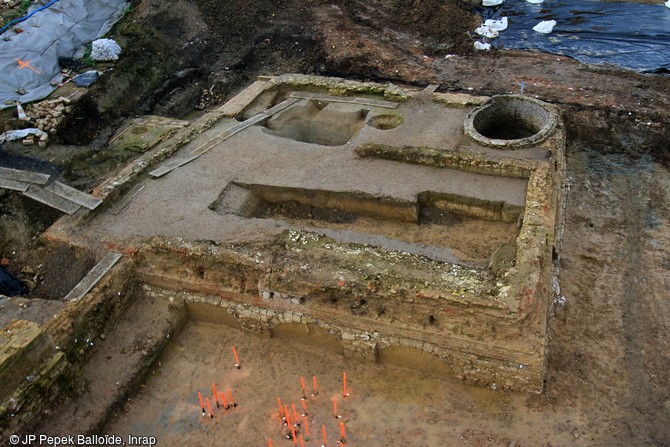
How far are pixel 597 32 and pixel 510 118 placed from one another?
231 inches

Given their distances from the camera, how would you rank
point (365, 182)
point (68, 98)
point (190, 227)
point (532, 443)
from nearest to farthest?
point (532, 443) < point (190, 227) < point (365, 182) < point (68, 98)

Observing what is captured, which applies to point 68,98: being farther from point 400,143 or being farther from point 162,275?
point 400,143

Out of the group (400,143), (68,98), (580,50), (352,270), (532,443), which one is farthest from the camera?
(580,50)

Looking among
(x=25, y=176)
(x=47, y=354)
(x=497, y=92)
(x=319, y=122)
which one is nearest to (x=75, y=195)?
(x=25, y=176)

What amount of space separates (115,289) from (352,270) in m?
3.09

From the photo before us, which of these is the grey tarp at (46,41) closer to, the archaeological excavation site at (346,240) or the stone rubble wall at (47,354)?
the archaeological excavation site at (346,240)

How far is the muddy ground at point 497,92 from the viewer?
590 cm

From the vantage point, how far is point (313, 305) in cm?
634

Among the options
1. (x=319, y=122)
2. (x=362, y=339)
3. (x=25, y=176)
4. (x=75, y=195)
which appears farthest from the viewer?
(x=319, y=122)

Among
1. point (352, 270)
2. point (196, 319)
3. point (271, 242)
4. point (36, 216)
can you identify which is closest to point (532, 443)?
point (352, 270)

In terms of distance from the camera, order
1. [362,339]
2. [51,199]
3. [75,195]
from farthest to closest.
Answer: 1. [51,199]
2. [75,195]
3. [362,339]

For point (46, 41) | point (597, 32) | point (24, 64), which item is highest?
point (46, 41)

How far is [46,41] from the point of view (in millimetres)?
12492

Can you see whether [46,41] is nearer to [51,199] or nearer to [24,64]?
[24,64]
